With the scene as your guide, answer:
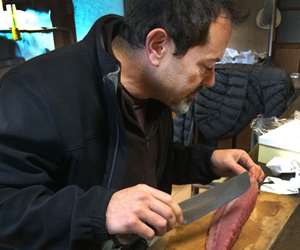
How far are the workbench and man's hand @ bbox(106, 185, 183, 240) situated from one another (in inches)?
7.8

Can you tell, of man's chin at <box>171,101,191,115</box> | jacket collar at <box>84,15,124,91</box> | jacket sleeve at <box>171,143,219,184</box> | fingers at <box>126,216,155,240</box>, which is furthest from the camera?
jacket sleeve at <box>171,143,219,184</box>

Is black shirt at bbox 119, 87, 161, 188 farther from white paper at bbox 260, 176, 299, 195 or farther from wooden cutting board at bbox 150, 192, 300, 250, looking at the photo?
white paper at bbox 260, 176, 299, 195

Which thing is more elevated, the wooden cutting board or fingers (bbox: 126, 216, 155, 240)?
fingers (bbox: 126, 216, 155, 240)

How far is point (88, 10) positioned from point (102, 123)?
1752mm

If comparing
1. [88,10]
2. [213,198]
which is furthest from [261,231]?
[88,10]

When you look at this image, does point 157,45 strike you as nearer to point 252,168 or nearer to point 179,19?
point 179,19

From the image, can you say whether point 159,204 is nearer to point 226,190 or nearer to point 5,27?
point 226,190

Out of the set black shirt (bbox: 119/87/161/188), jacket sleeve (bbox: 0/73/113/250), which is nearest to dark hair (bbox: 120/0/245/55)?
black shirt (bbox: 119/87/161/188)

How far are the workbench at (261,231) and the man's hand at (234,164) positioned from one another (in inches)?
3.2

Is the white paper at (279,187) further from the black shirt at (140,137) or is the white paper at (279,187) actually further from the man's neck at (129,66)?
the man's neck at (129,66)

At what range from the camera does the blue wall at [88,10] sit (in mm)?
2246

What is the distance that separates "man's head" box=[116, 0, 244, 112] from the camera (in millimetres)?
742

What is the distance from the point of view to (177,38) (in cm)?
75

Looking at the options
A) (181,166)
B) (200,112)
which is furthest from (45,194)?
(200,112)
